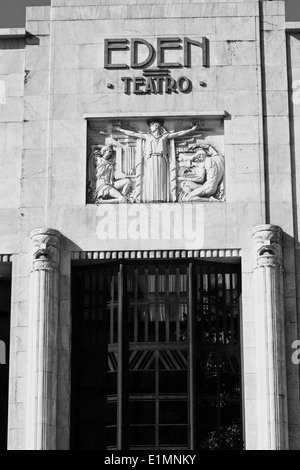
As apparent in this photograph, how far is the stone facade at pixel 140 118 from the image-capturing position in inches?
1777

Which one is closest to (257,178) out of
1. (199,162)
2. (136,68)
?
(199,162)

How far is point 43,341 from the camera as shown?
44750 mm

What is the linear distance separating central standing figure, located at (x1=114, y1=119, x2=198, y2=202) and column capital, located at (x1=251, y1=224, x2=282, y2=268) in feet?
10.2

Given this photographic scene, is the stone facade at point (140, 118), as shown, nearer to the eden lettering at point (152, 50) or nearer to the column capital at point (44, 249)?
the column capital at point (44, 249)

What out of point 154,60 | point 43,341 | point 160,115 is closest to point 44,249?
point 43,341

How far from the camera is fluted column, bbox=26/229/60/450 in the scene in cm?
4403

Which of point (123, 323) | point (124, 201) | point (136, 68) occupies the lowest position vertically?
point (123, 323)

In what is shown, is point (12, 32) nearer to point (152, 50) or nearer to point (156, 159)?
point (152, 50)

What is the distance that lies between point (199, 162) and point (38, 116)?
5.15m

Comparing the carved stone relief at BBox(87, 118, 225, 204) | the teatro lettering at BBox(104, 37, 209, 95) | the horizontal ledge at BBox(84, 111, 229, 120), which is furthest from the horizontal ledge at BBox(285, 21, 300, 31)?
the carved stone relief at BBox(87, 118, 225, 204)

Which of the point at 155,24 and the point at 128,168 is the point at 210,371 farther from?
the point at 155,24

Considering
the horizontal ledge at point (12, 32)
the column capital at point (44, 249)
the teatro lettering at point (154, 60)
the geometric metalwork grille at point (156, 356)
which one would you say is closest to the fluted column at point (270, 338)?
the geometric metalwork grille at point (156, 356)

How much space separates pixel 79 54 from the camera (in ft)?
157

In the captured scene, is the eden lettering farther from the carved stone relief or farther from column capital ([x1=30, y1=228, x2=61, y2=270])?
column capital ([x1=30, y1=228, x2=61, y2=270])
